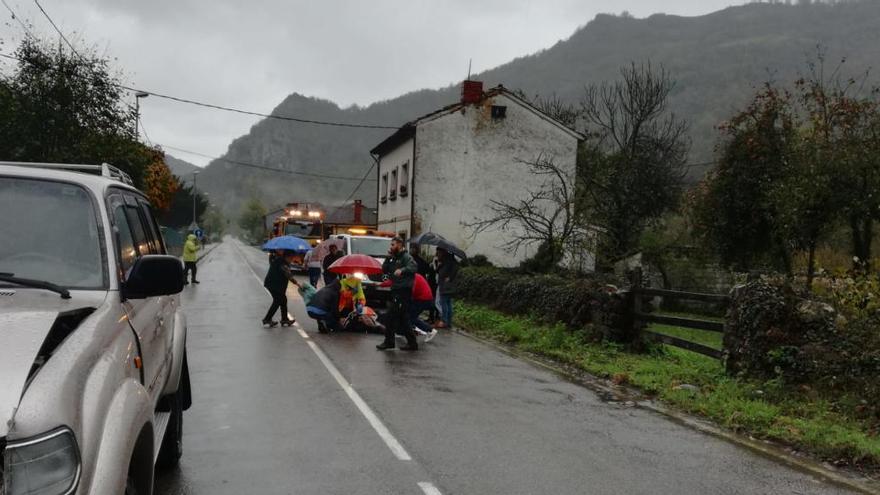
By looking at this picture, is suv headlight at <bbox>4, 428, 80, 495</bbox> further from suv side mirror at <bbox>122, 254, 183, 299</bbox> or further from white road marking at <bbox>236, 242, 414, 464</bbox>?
white road marking at <bbox>236, 242, 414, 464</bbox>

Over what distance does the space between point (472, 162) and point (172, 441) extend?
26876 millimetres

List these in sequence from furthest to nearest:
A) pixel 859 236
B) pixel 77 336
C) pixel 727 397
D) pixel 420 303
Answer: pixel 859 236
pixel 420 303
pixel 727 397
pixel 77 336

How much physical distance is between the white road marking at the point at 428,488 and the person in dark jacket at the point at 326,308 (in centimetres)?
933

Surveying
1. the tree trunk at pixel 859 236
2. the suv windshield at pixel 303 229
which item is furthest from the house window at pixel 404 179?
the tree trunk at pixel 859 236

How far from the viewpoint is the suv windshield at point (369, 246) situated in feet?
71.1

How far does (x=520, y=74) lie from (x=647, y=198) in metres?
52.8

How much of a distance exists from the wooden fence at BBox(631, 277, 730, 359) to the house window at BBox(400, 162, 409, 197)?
20707 millimetres

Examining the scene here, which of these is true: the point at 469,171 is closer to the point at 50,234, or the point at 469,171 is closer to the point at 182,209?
the point at 50,234

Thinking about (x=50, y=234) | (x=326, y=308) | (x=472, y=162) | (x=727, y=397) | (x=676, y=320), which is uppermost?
(x=472, y=162)

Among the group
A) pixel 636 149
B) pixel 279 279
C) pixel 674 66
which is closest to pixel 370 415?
pixel 279 279

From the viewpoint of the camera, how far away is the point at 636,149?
144 ft

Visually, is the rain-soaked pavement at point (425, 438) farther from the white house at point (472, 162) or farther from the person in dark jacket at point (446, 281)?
the white house at point (472, 162)

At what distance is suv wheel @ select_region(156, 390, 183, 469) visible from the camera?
17.1 feet

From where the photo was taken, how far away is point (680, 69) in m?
89.0
